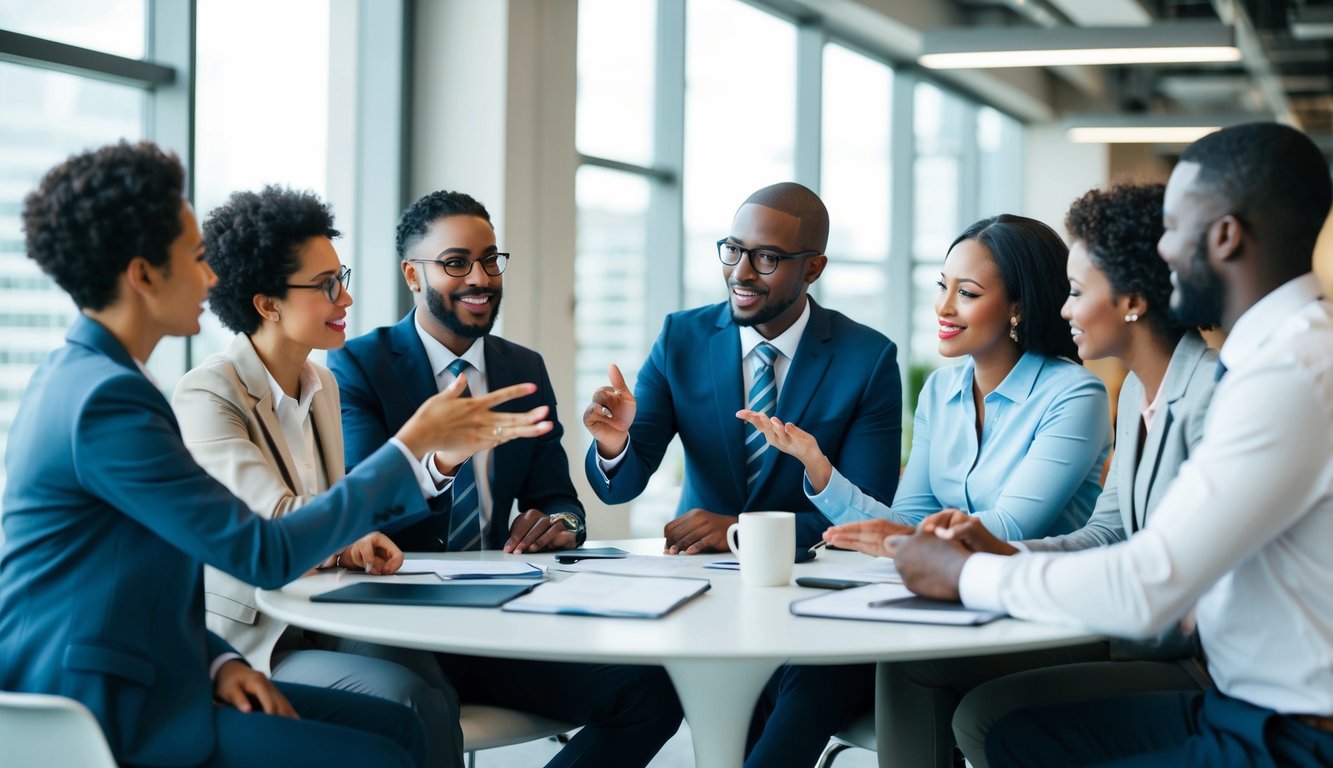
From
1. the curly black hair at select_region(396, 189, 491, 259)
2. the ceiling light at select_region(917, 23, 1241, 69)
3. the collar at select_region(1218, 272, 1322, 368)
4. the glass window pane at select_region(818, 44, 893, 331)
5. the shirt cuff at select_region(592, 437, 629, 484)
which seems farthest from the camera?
the glass window pane at select_region(818, 44, 893, 331)

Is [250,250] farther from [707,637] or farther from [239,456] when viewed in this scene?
[707,637]

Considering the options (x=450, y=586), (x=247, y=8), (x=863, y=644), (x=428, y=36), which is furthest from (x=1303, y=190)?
(x=428, y=36)

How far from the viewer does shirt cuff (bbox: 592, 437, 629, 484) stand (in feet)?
9.55

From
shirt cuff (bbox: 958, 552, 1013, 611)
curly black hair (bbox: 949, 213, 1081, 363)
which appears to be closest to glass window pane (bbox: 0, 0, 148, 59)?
curly black hair (bbox: 949, 213, 1081, 363)

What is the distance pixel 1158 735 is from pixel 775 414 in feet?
4.31

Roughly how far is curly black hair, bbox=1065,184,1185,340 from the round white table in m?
0.77

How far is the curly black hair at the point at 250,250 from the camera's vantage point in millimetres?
2439

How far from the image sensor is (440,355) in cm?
294

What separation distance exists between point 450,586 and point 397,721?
24 cm

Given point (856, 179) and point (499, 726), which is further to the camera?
point (856, 179)

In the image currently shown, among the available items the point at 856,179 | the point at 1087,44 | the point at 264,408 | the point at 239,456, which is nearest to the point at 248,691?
the point at 239,456

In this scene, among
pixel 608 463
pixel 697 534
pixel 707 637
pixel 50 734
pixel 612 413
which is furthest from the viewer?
pixel 608 463

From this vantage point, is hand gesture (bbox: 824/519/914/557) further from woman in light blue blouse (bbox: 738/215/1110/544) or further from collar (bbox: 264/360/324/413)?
collar (bbox: 264/360/324/413)

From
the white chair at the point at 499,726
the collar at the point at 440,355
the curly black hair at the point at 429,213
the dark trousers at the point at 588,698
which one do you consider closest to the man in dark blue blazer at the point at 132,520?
the white chair at the point at 499,726
